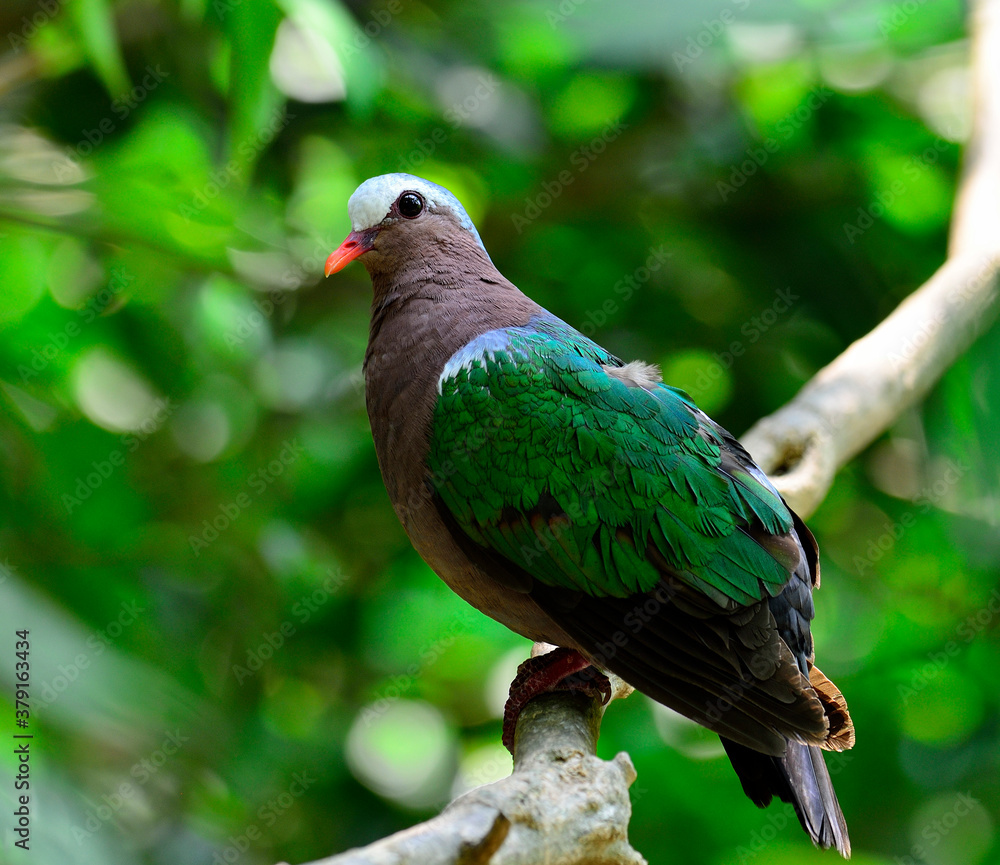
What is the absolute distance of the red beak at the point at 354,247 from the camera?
10.1 ft

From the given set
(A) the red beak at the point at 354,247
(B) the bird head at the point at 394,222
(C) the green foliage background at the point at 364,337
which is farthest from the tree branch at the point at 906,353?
(A) the red beak at the point at 354,247

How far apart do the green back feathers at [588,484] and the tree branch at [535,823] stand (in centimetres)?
52

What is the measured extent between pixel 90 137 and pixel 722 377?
3.29 meters

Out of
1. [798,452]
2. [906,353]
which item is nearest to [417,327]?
[798,452]

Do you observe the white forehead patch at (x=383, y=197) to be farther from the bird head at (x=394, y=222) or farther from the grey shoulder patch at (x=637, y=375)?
the grey shoulder patch at (x=637, y=375)

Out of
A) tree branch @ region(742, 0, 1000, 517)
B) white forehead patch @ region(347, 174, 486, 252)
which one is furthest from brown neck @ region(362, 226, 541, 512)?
tree branch @ region(742, 0, 1000, 517)

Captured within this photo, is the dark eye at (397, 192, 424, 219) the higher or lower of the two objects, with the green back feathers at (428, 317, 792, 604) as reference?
higher

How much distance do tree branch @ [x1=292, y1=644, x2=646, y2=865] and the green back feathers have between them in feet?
1.71

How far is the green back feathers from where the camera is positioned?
2.58 meters

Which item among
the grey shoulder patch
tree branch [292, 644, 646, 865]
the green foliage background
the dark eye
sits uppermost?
the dark eye

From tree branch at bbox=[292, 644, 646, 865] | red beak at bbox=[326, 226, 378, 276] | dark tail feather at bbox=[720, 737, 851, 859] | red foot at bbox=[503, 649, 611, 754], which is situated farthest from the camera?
red beak at bbox=[326, 226, 378, 276]

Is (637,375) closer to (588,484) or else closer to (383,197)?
(588,484)

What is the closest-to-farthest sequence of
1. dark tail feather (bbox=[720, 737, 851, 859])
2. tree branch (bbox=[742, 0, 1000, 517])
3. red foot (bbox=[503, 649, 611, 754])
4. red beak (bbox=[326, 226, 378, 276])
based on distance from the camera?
dark tail feather (bbox=[720, 737, 851, 859]) → red foot (bbox=[503, 649, 611, 754]) → red beak (bbox=[326, 226, 378, 276]) → tree branch (bbox=[742, 0, 1000, 517])

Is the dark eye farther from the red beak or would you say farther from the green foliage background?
the green foliage background
